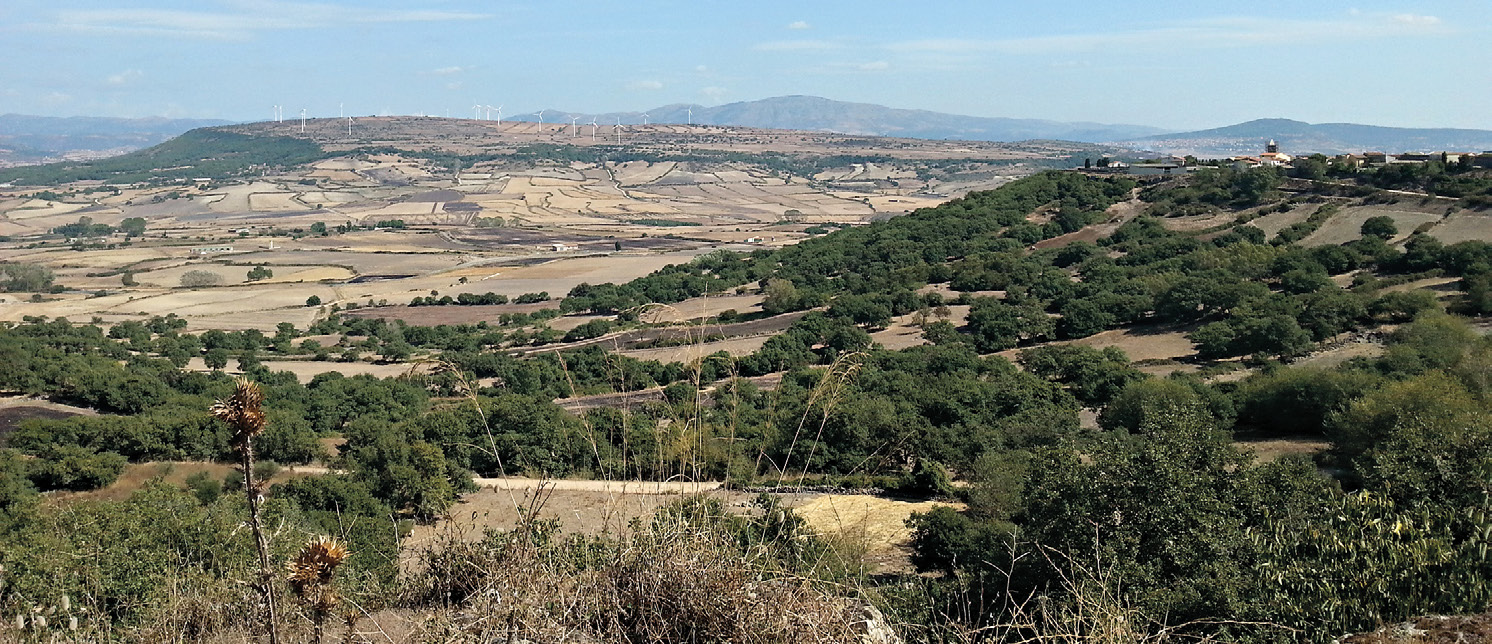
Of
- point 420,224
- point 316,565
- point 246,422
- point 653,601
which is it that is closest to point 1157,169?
point 420,224

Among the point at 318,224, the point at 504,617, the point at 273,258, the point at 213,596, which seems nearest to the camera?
the point at 504,617

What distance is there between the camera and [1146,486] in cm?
1119

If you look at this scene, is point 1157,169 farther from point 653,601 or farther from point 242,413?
point 242,413

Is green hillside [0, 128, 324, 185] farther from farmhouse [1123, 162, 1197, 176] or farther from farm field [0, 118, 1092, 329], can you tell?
farmhouse [1123, 162, 1197, 176]

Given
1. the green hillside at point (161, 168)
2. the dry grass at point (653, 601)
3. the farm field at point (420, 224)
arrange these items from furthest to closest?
the green hillside at point (161, 168), the farm field at point (420, 224), the dry grass at point (653, 601)

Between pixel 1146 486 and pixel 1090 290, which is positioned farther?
pixel 1090 290

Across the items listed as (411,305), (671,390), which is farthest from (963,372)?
(411,305)

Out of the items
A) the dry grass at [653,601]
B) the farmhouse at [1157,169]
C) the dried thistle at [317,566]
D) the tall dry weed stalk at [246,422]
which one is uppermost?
the farmhouse at [1157,169]

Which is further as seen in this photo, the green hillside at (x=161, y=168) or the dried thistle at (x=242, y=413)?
the green hillside at (x=161, y=168)

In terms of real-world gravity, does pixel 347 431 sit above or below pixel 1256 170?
below

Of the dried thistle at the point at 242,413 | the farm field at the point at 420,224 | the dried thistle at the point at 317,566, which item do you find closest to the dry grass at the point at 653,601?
the dried thistle at the point at 317,566

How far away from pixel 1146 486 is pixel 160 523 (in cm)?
1258

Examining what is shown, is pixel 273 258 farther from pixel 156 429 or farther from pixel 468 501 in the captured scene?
pixel 468 501

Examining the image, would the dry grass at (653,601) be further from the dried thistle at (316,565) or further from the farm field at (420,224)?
the farm field at (420,224)
